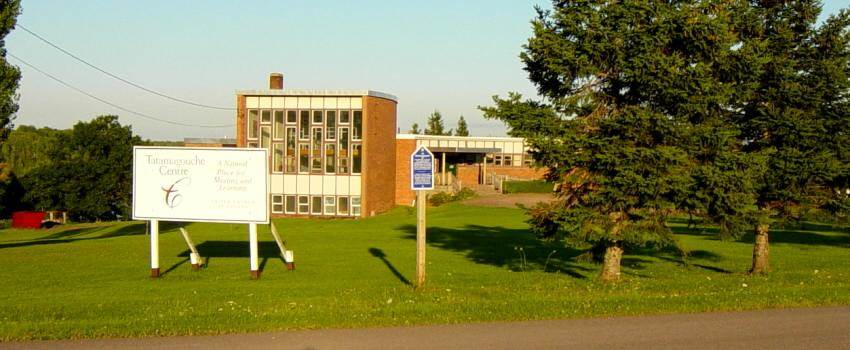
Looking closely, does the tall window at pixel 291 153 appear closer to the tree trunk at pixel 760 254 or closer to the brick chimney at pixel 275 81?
the brick chimney at pixel 275 81

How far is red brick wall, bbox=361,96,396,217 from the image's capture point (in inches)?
2060

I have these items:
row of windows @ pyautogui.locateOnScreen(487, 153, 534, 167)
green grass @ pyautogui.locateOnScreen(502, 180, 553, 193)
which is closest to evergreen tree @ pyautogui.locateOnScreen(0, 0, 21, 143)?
green grass @ pyautogui.locateOnScreen(502, 180, 553, 193)

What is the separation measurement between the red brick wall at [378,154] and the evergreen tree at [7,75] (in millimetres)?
27644

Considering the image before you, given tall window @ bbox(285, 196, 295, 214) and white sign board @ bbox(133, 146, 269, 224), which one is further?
tall window @ bbox(285, 196, 295, 214)

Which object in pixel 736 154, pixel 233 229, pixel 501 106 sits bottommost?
pixel 233 229

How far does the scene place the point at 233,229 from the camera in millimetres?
41156

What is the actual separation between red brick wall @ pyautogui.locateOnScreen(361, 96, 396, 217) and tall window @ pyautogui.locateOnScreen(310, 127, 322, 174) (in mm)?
3261

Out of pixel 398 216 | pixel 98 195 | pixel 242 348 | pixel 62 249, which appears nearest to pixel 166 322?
pixel 242 348

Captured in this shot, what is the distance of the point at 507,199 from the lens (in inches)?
2188

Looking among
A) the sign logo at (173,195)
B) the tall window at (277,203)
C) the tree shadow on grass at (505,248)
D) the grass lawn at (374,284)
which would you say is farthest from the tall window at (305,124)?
the sign logo at (173,195)

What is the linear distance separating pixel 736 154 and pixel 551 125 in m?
3.35

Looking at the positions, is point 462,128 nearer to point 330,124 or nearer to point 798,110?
point 330,124

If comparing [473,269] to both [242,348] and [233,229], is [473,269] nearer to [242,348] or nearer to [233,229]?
[242,348]

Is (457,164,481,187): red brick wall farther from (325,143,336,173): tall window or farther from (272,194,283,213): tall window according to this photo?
(272,194,283,213): tall window
